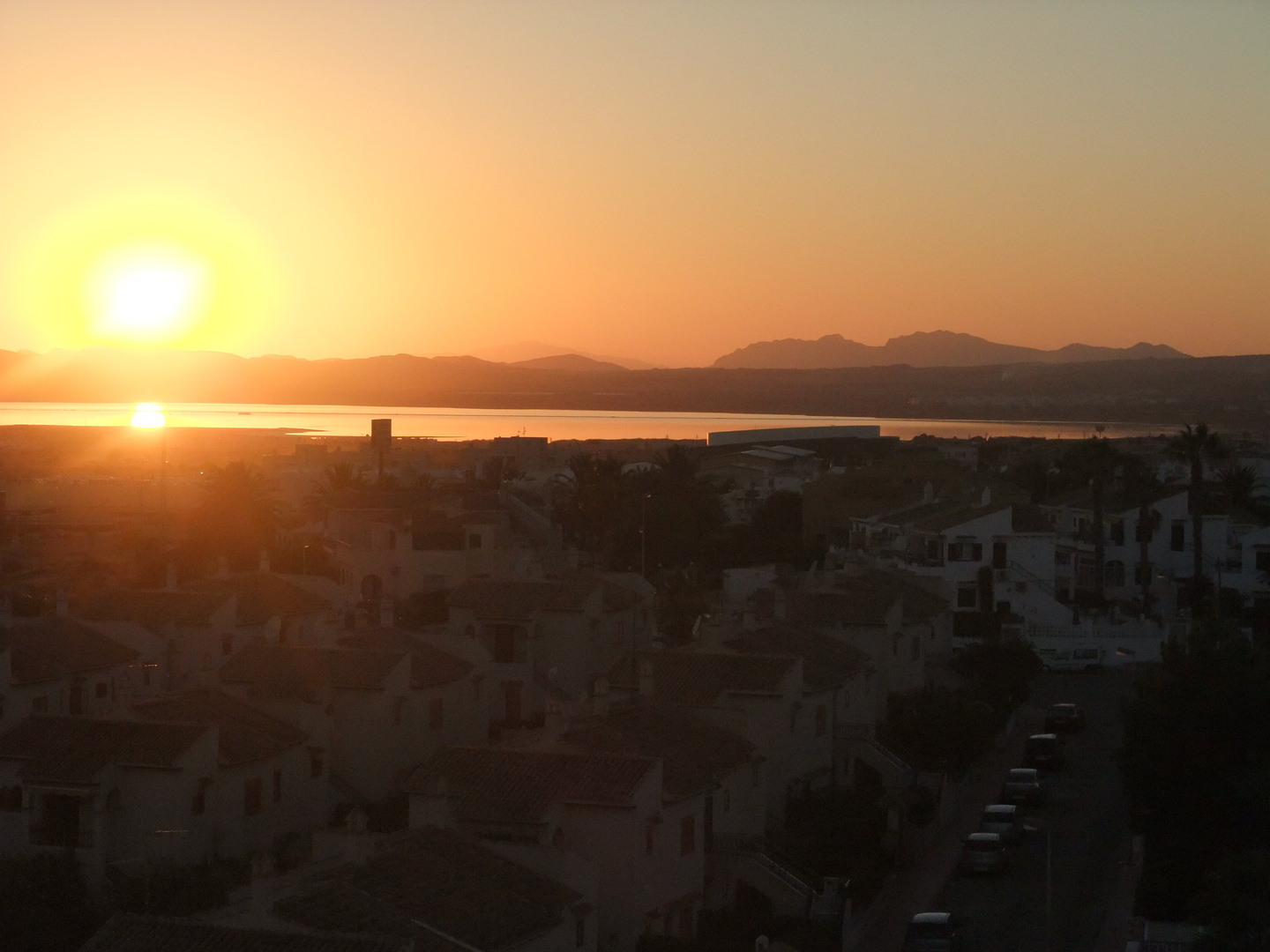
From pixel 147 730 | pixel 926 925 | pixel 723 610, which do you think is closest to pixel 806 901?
pixel 926 925

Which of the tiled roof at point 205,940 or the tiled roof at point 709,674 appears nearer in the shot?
the tiled roof at point 205,940

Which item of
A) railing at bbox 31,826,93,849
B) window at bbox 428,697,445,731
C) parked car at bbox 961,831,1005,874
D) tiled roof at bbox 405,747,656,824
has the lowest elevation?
parked car at bbox 961,831,1005,874

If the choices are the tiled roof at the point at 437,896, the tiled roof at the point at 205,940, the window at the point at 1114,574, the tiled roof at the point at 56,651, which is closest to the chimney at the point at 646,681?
the tiled roof at the point at 437,896

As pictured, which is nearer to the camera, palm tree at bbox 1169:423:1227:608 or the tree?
palm tree at bbox 1169:423:1227:608

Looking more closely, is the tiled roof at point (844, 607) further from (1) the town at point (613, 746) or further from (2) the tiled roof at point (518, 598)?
(2) the tiled roof at point (518, 598)

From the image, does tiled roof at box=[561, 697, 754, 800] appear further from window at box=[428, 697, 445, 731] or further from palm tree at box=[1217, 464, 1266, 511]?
palm tree at box=[1217, 464, 1266, 511]

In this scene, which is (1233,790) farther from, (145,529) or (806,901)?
(145,529)

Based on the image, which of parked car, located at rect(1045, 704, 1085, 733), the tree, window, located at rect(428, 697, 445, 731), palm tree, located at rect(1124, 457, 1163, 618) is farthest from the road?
the tree
